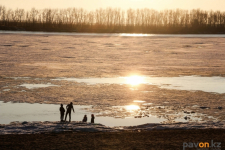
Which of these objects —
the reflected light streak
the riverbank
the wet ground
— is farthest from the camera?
the reflected light streak

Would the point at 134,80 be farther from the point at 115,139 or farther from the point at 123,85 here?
the point at 115,139

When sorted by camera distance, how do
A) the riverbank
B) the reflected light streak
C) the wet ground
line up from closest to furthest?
the riverbank → the wet ground → the reflected light streak

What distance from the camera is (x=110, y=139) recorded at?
10.8 meters

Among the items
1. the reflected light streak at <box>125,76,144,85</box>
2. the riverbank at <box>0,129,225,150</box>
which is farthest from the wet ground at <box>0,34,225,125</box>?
the riverbank at <box>0,129,225,150</box>

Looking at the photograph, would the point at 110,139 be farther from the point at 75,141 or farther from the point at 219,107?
the point at 219,107

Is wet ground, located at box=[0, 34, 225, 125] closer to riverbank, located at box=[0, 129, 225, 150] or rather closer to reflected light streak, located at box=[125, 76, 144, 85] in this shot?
reflected light streak, located at box=[125, 76, 144, 85]

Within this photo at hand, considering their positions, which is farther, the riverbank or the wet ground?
the wet ground

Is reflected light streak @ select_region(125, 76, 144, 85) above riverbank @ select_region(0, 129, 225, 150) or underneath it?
above

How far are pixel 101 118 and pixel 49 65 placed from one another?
610 inches

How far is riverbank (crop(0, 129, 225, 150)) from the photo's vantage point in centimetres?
995

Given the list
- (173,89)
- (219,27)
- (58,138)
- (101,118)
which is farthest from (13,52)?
(219,27)

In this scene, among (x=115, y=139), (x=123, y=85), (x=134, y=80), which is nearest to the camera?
(x=115, y=139)

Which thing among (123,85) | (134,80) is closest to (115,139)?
(123,85)

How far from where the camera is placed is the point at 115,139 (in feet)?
35.3
